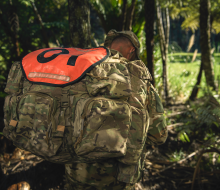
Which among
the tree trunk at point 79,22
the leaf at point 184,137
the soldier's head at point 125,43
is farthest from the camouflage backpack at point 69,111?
the leaf at point 184,137

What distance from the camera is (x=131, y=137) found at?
1.21 meters

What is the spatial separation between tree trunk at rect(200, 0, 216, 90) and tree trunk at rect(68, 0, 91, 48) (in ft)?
7.82

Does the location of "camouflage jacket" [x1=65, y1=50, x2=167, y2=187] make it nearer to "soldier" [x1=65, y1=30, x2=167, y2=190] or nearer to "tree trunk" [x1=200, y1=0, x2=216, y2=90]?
"soldier" [x1=65, y1=30, x2=167, y2=190]

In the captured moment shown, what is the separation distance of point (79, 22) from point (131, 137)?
1.68m

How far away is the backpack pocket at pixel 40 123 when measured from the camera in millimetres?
1076

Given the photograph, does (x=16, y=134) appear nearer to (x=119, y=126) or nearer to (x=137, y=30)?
(x=119, y=126)

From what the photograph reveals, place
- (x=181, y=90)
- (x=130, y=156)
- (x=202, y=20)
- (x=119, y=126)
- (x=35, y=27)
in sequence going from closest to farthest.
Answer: (x=119, y=126)
(x=130, y=156)
(x=202, y=20)
(x=181, y=90)
(x=35, y=27)

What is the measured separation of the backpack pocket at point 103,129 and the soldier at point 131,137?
17 cm

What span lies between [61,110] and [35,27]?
8319 mm

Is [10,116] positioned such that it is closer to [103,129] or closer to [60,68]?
[60,68]

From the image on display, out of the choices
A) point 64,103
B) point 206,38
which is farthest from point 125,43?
point 206,38

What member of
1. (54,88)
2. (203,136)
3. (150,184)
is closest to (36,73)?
(54,88)

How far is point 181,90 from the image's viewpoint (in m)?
5.50

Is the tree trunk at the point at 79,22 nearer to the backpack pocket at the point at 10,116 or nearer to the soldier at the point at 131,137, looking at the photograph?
the soldier at the point at 131,137
